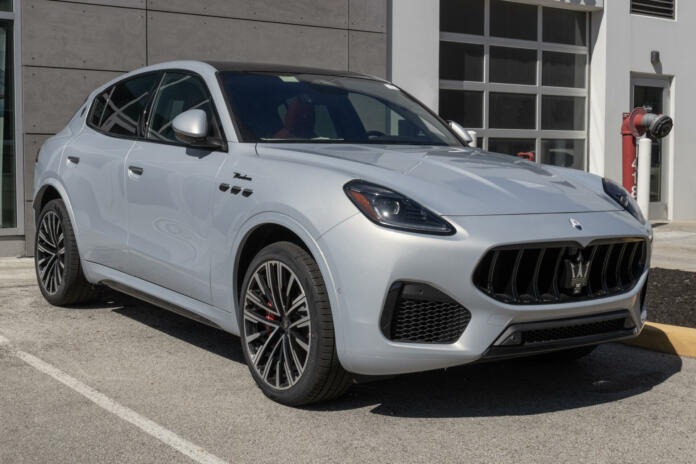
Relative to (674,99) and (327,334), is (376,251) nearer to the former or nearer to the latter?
(327,334)

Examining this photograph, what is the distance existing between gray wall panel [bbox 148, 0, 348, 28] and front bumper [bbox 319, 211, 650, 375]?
306 inches

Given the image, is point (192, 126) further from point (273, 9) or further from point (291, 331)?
point (273, 9)

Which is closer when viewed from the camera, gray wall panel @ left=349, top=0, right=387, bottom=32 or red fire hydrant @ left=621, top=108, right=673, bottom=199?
gray wall panel @ left=349, top=0, right=387, bottom=32

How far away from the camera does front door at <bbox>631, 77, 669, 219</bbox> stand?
15.8 meters

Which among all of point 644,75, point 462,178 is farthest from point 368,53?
point 462,178

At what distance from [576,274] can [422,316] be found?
2.32ft

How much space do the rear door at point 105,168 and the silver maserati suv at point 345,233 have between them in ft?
0.08

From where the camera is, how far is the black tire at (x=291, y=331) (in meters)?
→ 3.99

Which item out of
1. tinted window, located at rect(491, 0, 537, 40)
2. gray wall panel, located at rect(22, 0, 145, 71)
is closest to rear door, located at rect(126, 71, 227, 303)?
gray wall panel, located at rect(22, 0, 145, 71)

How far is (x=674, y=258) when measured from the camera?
1041 centimetres

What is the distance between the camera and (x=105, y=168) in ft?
19.1

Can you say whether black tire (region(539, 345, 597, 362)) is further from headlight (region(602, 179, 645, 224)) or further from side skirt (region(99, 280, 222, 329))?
side skirt (region(99, 280, 222, 329))

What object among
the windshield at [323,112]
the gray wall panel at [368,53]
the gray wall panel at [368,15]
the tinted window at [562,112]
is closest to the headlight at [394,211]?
the windshield at [323,112]

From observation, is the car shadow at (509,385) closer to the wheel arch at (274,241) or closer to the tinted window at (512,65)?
the wheel arch at (274,241)
